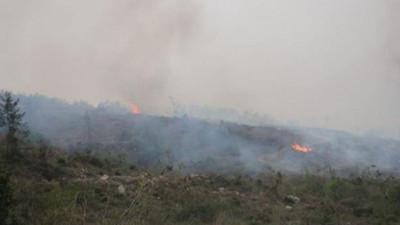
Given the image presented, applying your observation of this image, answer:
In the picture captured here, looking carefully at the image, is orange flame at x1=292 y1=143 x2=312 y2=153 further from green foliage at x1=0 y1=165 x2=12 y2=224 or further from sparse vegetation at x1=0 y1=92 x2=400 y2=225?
green foliage at x1=0 y1=165 x2=12 y2=224

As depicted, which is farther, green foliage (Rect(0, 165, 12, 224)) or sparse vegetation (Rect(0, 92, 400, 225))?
sparse vegetation (Rect(0, 92, 400, 225))

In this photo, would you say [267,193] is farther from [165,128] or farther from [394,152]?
[394,152]

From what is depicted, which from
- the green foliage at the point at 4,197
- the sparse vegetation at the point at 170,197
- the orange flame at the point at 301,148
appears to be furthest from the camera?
the orange flame at the point at 301,148

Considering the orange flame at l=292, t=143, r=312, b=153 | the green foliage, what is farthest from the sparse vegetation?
the orange flame at l=292, t=143, r=312, b=153

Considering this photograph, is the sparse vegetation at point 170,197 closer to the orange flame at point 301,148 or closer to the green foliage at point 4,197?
the green foliage at point 4,197

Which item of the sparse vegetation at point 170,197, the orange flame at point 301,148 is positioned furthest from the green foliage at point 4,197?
the orange flame at point 301,148

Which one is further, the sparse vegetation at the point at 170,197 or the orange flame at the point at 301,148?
the orange flame at the point at 301,148

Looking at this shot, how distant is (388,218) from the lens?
37.1 feet

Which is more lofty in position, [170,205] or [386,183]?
[386,183]

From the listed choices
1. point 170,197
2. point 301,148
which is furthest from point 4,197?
point 301,148

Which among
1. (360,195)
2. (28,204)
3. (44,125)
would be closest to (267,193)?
(360,195)

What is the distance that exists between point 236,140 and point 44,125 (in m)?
21.8

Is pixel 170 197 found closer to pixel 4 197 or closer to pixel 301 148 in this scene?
pixel 4 197

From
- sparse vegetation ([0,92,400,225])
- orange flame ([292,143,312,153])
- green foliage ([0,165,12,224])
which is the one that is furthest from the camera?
orange flame ([292,143,312,153])
